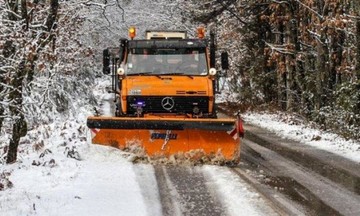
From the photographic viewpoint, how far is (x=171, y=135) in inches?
404

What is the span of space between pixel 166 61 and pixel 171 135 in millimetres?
2020

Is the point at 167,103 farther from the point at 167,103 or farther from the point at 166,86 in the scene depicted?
the point at 166,86

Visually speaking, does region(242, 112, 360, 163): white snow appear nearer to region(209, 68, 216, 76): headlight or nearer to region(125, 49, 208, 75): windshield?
region(209, 68, 216, 76): headlight

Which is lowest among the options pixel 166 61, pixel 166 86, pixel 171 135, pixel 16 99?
pixel 171 135

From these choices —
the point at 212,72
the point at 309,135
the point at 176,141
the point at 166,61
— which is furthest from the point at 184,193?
the point at 309,135

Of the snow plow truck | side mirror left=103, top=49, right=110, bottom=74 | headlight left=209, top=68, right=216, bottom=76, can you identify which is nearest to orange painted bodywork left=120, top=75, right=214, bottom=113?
the snow plow truck

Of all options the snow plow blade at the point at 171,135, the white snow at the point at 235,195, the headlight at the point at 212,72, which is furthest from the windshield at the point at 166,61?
the white snow at the point at 235,195

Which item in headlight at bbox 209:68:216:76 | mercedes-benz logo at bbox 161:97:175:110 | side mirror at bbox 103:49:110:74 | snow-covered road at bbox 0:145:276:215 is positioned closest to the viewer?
snow-covered road at bbox 0:145:276:215

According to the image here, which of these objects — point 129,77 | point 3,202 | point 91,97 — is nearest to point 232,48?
point 91,97

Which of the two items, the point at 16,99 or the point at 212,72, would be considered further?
the point at 212,72

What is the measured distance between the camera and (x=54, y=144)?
1090cm

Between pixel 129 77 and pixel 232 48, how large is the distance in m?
21.1

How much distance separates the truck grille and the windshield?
0.78 metres

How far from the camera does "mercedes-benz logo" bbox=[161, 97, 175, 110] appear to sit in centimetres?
1084
